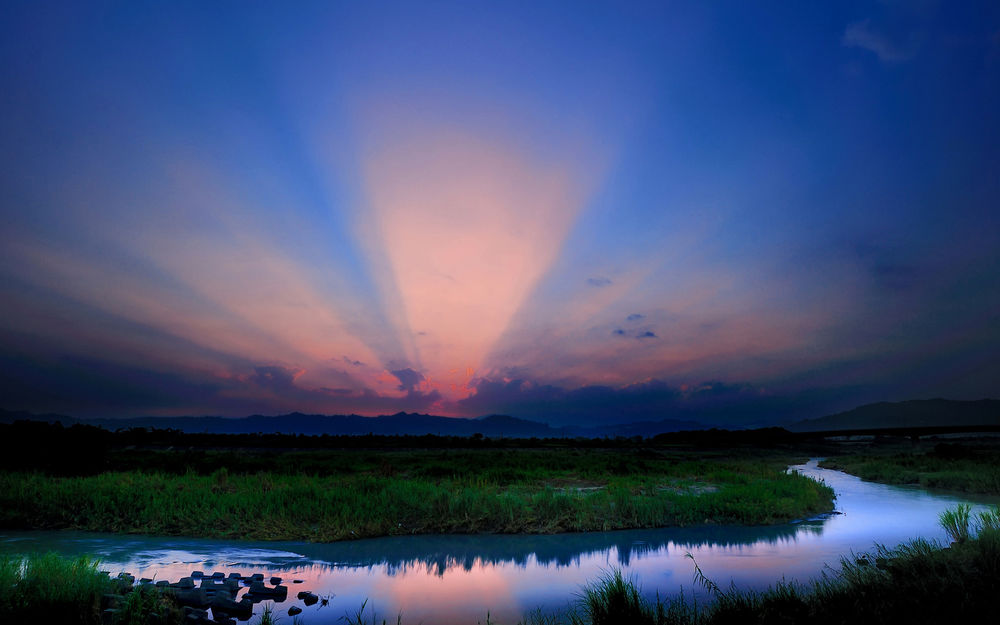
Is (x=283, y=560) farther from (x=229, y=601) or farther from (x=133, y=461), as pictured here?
(x=133, y=461)

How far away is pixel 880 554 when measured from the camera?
1307cm

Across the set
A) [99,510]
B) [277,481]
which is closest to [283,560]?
[99,510]

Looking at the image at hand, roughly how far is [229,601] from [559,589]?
257 inches

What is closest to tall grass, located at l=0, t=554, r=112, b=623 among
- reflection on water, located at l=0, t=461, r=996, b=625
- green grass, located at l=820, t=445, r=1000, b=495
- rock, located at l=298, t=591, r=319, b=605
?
reflection on water, located at l=0, t=461, r=996, b=625

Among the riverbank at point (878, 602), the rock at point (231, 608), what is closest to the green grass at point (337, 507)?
the rock at point (231, 608)

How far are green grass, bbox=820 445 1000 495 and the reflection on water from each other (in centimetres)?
1435

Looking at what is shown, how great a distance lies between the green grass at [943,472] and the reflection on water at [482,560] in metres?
14.4

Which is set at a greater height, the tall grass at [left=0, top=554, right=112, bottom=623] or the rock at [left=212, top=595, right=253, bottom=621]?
the tall grass at [left=0, top=554, right=112, bottom=623]

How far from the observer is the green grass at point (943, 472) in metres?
29.3

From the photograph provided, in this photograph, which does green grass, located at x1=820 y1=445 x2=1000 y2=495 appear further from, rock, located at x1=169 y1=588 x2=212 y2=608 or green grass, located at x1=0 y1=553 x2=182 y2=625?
green grass, located at x1=0 y1=553 x2=182 y2=625

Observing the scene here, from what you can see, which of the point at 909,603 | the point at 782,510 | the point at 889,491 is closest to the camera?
the point at 909,603

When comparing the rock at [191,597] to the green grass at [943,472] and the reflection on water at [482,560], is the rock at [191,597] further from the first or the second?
the green grass at [943,472]

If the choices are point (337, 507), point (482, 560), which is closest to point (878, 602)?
point (482, 560)

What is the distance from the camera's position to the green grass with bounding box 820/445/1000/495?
96.2 feet
